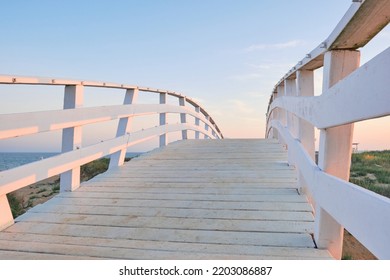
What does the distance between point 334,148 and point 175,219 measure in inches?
56.8

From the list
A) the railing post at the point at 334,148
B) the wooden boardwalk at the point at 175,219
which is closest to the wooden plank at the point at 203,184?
the wooden boardwalk at the point at 175,219

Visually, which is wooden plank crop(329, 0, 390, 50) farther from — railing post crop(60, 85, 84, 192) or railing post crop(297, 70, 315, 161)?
railing post crop(60, 85, 84, 192)

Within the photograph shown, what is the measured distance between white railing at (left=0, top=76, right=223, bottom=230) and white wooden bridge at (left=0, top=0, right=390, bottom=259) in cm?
1

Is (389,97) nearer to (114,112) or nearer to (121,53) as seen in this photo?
(114,112)

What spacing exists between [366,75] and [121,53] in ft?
31.1

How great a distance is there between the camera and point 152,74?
11.5 m

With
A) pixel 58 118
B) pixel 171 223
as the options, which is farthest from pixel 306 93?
pixel 58 118

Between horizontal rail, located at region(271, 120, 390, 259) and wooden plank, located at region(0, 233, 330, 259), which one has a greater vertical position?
horizontal rail, located at region(271, 120, 390, 259)

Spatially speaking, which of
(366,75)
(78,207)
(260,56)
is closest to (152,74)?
(260,56)

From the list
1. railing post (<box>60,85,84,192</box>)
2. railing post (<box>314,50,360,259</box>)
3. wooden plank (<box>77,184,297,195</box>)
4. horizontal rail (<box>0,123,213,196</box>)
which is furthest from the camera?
railing post (<box>60,85,84,192</box>)

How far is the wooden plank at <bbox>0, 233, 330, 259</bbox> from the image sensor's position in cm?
232

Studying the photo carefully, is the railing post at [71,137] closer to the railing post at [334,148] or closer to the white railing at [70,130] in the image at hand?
the white railing at [70,130]

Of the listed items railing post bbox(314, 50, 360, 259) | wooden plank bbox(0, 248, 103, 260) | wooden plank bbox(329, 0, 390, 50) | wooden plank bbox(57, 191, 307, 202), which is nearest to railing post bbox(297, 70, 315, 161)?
wooden plank bbox(57, 191, 307, 202)

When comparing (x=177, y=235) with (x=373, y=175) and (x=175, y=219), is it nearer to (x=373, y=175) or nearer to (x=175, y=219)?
(x=175, y=219)
